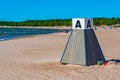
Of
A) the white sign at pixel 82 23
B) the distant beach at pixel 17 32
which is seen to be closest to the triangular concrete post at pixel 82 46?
the white sign at pixel 82 23

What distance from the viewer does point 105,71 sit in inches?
396

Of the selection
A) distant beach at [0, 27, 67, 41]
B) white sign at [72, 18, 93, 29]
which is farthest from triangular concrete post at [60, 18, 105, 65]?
distant beach at [0, 27, 67, 41]

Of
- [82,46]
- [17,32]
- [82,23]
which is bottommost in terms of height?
[17,32]

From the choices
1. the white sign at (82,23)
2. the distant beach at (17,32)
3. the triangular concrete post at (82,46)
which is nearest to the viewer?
the triangular concrete post at (82,46)

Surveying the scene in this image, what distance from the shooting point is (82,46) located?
1134cm

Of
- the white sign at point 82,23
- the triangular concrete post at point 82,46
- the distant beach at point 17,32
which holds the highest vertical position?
the white sign at point 82,23

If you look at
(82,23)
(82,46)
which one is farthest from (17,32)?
(82,46)

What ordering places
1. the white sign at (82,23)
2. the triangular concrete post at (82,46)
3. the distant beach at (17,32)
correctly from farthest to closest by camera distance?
the distant beach at (17,32) → the white sign at (82,23) → the triangular concrete post at (82,46)

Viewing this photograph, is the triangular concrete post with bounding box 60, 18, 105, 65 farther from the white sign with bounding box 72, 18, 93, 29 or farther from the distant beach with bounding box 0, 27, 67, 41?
the distant beach with bounding box 0, 27, 67, 41

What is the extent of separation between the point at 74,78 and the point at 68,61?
248cm

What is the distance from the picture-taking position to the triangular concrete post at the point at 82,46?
1130cm

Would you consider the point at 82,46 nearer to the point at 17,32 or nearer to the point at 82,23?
the point at 82,23

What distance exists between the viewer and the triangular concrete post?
1130 centimetres

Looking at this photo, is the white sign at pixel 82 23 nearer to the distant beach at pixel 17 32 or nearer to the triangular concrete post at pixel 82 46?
the triangular concrete post at pixel 82 46
